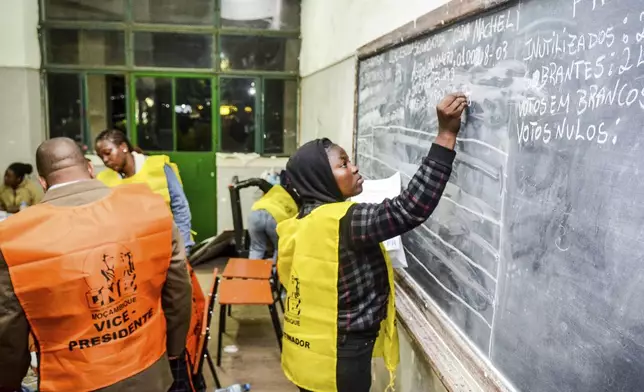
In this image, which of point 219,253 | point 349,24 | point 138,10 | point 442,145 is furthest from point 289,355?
point 138,10

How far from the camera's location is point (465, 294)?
1.50m

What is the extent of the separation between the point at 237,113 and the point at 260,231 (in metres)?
2.39

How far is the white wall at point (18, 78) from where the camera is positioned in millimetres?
5113

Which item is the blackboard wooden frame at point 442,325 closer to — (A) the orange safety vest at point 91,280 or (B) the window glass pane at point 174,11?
(A) the orange safety vest at point 91,280

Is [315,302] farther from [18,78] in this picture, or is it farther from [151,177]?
[18,78]

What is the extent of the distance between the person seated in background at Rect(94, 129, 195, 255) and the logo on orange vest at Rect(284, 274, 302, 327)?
4.96 feet

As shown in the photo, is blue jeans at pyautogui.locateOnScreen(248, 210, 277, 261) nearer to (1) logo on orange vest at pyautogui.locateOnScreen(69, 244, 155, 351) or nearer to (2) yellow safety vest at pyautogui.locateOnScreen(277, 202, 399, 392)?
(2) yellow safety vest at pyautogui.locateOnScreen(277, 202, 399, 392)

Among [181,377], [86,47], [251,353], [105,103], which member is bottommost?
[251,353]

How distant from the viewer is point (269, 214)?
381cm

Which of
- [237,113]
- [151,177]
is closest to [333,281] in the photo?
[151,177]

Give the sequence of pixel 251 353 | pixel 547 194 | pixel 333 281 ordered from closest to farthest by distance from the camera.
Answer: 1. pixel 547 194
2. pixel 333 281
3. pixel 251 353

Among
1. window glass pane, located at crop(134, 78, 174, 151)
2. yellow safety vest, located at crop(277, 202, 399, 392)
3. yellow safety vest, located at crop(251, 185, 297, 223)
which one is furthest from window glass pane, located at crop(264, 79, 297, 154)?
yellow safety vest, located at crop(277, 202, 399, 392)

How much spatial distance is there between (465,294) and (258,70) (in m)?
4.76

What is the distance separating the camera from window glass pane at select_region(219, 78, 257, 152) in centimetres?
580
